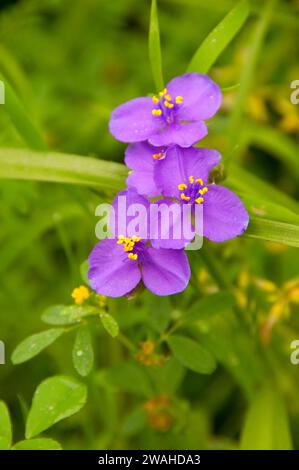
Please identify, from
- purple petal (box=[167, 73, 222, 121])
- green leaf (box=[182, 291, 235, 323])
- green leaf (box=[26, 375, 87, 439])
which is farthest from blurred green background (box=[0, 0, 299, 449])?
purple petal (box=[167, 73, 222, 121])

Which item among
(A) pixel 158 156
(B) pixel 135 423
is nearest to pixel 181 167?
(A) pixel 158 156

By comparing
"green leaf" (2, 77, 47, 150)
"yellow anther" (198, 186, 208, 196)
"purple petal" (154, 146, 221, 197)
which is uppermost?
"green leaf" (2, 77, 47, 150)

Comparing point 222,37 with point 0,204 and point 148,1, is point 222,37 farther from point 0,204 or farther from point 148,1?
point 148,1

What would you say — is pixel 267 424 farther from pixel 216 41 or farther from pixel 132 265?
pixel 216 41

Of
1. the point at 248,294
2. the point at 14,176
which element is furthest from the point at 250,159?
the point at 14,176

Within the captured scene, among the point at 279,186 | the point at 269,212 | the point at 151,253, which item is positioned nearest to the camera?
the point at 151,253

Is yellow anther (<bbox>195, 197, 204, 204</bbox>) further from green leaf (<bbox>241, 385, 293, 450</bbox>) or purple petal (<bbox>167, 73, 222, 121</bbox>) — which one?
green leaf (<bbox>241, 385, 293, 450</bbox>)
